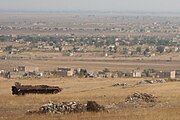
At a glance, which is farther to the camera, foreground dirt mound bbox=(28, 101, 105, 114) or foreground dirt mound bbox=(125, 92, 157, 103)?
foreground dirt mound bbox=(125, 92, 157, 103)

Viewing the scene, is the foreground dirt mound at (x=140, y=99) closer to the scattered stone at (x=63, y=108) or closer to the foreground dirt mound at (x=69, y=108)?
the foreground dirt mound at (x=69, y=108)

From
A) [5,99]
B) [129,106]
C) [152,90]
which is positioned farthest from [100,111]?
[152,90]

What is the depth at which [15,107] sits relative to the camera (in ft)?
91.4

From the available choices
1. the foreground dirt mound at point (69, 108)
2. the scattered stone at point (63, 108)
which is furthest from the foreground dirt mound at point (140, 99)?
the scattered stone at point (63, 108)

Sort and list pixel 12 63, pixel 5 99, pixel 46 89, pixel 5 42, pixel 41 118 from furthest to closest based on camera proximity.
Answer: pixel 5 42, pixel 12 63, pixel 46 89, pixel 5 99, pixel 41 118

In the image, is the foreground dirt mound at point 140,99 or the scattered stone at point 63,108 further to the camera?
the foreground dirt mound at point 140,99

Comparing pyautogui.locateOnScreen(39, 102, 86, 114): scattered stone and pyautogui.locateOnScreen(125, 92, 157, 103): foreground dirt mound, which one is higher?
pyautogui.locateOnScreen(39, 102, 86, 114): scattered stone

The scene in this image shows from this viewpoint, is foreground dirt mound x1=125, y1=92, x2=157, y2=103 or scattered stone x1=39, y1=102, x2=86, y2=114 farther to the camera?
foreground dirt mound x1=125, y1=92, x2=157, y2=103

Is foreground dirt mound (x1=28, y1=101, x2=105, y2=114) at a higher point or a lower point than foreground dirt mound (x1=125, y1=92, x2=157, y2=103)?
higher

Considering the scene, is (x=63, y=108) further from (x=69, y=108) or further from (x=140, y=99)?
(x=140, y=99)

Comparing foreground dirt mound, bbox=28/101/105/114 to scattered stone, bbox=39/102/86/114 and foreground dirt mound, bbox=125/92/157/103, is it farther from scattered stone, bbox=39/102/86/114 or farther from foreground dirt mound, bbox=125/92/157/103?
foreground dirt mound, bbox=125/92/157/103

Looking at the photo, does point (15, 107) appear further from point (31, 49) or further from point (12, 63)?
point (31, 49)

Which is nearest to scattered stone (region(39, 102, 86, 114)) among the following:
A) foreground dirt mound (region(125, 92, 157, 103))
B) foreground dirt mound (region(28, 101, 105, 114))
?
foreground dirt mound (region(28, 101, 105, 114))

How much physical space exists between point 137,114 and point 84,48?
117728mm
